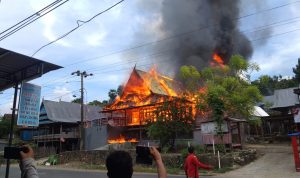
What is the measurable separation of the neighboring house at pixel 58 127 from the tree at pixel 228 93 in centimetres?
1840

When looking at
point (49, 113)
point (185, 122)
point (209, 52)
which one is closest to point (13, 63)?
point (185, 122)

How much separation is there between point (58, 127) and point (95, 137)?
10274mm

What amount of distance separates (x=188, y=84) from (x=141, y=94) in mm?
6229

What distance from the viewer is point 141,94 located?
1357 inches

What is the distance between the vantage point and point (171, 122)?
88.2 ft

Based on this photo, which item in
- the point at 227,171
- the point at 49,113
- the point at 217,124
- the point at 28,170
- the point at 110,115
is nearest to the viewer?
the point at 28,170

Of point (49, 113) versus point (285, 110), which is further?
point (49, 113)

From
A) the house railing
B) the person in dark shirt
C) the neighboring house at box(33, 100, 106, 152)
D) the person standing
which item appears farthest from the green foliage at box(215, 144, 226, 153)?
the house railing

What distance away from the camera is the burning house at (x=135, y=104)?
33625mm

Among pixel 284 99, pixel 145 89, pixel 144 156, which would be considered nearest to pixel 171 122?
pixel 145 89

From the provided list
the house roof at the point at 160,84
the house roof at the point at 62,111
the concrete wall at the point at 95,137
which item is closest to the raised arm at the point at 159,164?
the house roof at the point at 160,84

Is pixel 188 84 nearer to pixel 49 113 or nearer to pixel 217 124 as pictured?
pixel 217 124

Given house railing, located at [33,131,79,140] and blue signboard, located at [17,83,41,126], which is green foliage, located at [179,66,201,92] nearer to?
house railing, located at [33,131,79,140]

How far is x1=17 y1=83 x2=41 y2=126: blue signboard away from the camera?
7113 millimetres
